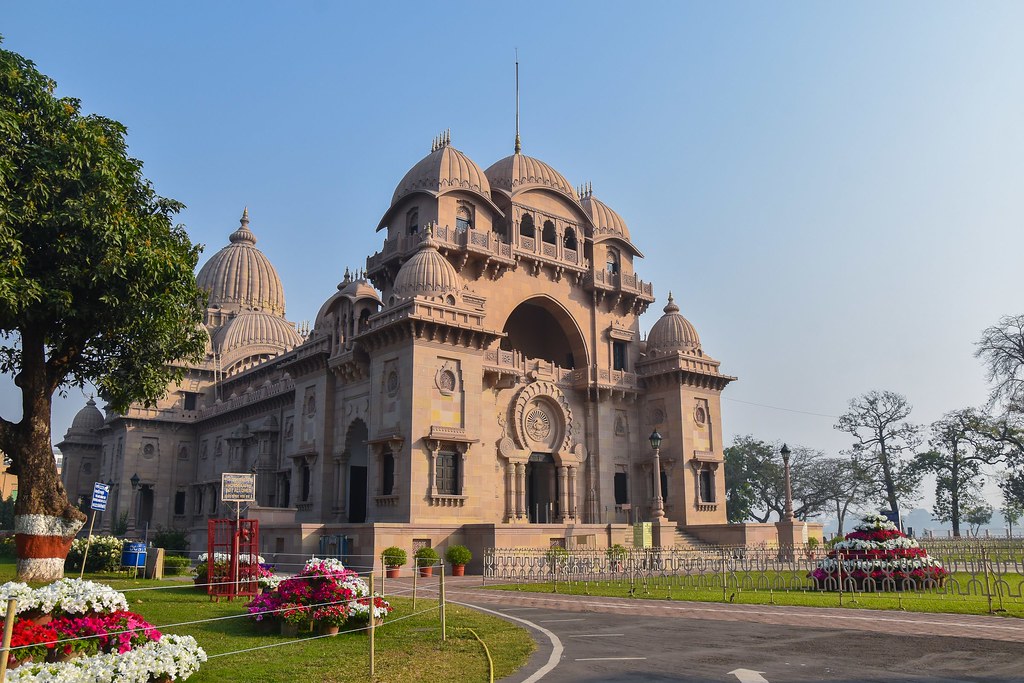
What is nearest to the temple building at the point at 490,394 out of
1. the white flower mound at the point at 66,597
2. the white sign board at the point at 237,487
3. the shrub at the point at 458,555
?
the shrub at the point at 458,555

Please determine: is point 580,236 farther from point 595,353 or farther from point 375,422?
point 375,422

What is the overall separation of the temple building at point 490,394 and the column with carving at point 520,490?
0.10m

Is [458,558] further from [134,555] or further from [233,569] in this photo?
[233,569]

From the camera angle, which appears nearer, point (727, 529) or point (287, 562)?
point (287, 562)

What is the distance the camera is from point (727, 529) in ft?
134

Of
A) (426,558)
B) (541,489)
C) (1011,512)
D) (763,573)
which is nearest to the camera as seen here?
(763,573)

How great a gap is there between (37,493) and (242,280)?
62.5 m

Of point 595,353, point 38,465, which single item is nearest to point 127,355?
point 38,465

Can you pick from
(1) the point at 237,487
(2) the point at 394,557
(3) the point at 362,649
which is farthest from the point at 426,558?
(3) the point at 362,649

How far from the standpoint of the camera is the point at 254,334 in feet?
228

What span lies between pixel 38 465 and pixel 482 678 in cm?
1339

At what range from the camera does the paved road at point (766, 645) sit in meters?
10.2

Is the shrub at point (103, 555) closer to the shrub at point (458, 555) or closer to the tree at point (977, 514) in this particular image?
the shrub at point (458, 555)

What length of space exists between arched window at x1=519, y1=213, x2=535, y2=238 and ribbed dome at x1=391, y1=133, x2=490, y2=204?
9.81 ft
